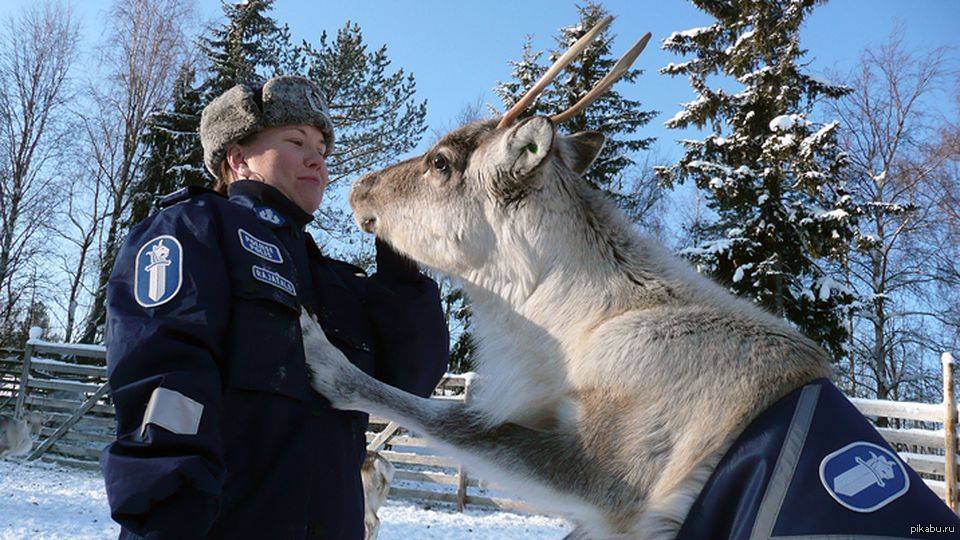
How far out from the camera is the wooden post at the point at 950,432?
358 inches

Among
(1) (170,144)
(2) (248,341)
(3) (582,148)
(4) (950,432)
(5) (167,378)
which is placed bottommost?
(4) (950,432)

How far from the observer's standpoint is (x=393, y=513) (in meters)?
11.1

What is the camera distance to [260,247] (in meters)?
2.00

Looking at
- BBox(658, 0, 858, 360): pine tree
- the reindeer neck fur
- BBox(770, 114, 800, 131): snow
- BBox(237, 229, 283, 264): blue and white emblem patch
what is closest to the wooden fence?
BBox(658, 0, 858, 360): pine tree

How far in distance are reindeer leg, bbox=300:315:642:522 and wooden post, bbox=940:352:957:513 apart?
9720mm

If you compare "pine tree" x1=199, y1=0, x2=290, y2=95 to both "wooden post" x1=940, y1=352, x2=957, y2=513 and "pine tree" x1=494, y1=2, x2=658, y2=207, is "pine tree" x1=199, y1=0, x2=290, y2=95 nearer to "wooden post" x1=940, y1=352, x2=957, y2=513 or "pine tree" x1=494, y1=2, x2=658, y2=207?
"pine tree" x1=494, y1=2, x2=658, y2=207

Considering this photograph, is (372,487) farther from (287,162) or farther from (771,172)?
(771,172)

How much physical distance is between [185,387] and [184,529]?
319 mm

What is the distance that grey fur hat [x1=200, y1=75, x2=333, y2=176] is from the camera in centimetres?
248

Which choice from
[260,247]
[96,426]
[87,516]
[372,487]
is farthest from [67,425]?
[260,247]

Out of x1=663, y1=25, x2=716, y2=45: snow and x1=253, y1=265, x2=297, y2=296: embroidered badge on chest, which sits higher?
x1=663, y1=25, x2=716, y2=45: snow

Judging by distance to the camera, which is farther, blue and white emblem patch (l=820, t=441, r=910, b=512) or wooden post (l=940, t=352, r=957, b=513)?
wooden post (l=940, t=352, r=957, b=513)

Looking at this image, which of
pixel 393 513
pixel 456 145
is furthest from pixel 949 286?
pixel 456 145

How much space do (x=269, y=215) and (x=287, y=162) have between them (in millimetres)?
342
